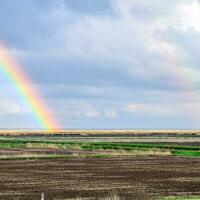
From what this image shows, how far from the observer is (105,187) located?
36906 mm

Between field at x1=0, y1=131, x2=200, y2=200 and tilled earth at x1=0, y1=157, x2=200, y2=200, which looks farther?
tilled earth at x1=0, y1=157, x2=200, y2=200

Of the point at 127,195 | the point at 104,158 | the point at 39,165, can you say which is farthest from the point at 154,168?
the point at 127,195

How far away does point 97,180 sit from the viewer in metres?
41.9

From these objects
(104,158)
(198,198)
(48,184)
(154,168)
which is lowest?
(198,198)

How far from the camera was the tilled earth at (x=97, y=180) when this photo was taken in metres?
33.5

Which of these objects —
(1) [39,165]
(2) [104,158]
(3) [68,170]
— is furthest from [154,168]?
(2) [104,158]

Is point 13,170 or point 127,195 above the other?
point 13,170

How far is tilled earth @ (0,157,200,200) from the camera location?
110 ft

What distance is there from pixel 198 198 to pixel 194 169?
21096 millimetres

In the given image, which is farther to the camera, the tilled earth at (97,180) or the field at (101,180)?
the tilled earth at (97,180)

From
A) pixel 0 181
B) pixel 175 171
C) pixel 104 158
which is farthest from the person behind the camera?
pixel 104 158

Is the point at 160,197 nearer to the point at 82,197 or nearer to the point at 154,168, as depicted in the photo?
the point at 82,197

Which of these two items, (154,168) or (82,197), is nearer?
(82,197)

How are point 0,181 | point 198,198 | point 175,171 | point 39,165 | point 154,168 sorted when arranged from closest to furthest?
point 198,198
point 0,181
point 175,171
point 154,168
point 39,165
